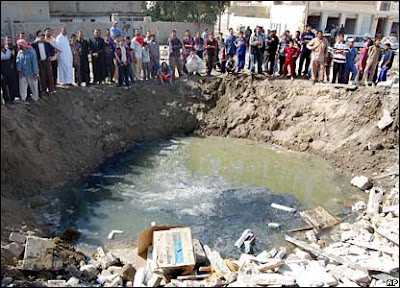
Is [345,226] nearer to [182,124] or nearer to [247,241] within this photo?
[247,241]

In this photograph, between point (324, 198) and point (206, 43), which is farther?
point (206, 43)

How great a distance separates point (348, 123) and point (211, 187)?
4830mm

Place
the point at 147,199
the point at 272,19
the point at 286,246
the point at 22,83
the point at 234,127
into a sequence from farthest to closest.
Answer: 1. the point at 272,19
2. the point at 234,127
3. the point at 22,83
4. the point at 147,199
5. the point at 286,246

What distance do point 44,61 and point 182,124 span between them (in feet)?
15.8

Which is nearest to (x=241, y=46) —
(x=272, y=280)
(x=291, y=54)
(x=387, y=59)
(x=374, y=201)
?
(x=291, y=54)

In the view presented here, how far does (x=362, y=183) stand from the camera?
1027 cm

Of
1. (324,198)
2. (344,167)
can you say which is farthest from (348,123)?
(324,198)

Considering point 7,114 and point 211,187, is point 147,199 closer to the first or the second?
point 211,187

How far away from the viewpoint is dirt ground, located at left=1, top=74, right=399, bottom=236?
9.45 meters

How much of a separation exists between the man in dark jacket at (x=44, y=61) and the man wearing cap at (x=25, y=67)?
59 centimetres

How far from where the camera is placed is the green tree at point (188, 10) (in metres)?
23.9

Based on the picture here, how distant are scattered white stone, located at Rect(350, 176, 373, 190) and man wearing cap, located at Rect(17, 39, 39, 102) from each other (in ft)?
27.7

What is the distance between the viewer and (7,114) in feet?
31.3

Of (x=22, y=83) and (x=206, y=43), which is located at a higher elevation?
(x=206, y=43)
